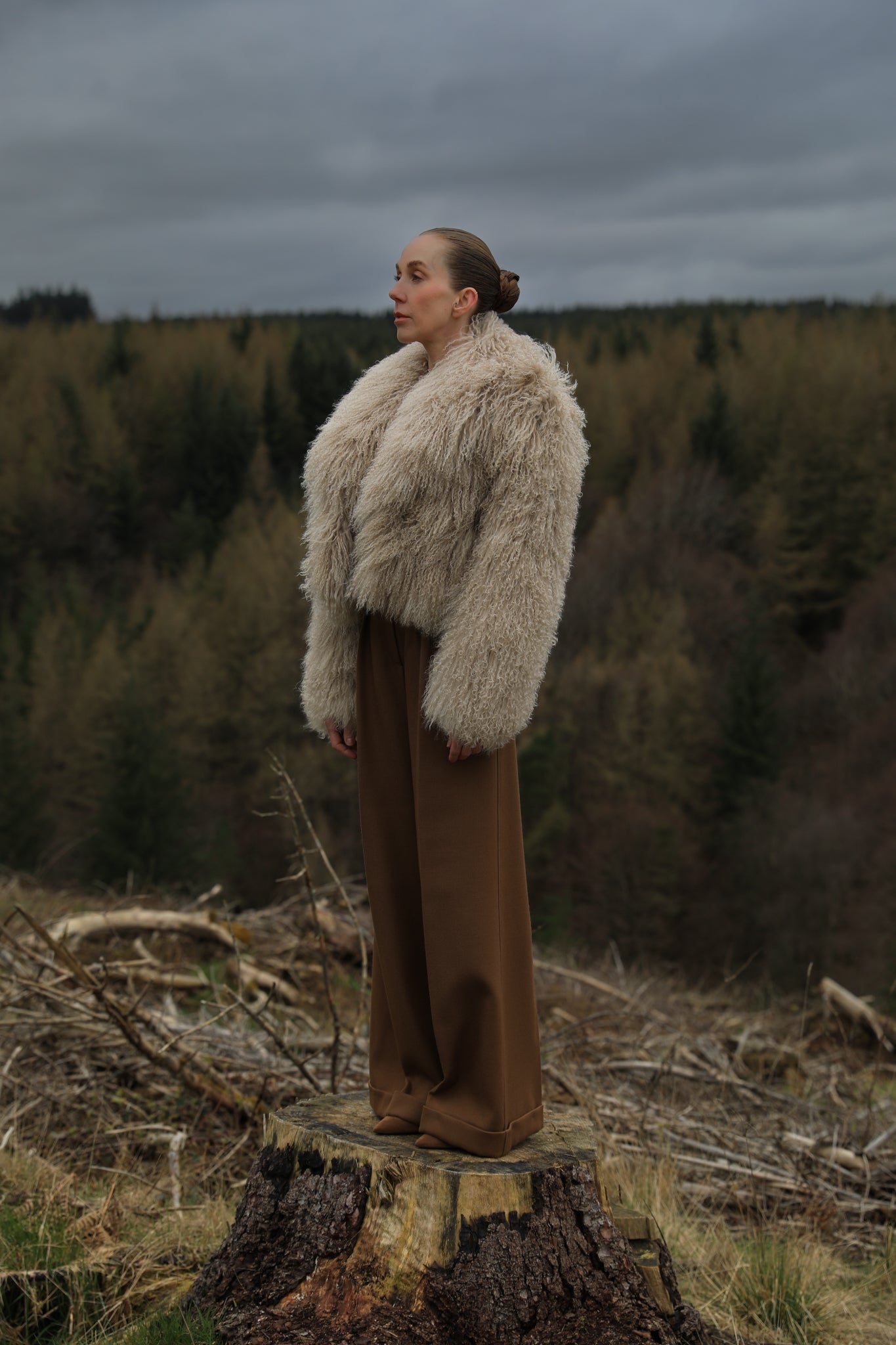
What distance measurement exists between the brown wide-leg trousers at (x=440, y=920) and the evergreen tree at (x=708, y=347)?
9055 centimetres

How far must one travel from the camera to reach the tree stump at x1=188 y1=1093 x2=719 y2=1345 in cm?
324

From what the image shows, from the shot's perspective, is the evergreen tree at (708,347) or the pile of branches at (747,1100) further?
the evergreen tree at (708,347)

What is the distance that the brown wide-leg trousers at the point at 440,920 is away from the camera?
366 cm

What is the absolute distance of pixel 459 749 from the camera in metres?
3.61

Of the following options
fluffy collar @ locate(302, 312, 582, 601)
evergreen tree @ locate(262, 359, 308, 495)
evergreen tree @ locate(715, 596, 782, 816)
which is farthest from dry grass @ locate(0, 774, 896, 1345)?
evergreen tree @ locate(262, 359, 308, 495)

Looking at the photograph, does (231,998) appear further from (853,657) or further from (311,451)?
(853,657)

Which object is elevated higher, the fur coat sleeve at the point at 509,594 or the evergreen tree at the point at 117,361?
the fur coat sleeve at the point at 509,594

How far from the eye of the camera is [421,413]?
11.9 ft

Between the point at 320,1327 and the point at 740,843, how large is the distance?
43.9m

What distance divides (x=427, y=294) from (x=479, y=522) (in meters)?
0.69

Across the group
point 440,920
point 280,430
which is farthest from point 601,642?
point 440,920

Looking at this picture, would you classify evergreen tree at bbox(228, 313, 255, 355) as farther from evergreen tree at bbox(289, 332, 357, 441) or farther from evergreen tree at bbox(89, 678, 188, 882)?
evergreen tree at bbox(89, 678, 188, 882)

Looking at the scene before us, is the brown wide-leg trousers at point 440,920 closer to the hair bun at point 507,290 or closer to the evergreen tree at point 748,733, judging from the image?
the hair bun at point 507,290

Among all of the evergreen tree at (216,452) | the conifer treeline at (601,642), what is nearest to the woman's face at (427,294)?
the conifer treeline at (601,642)
